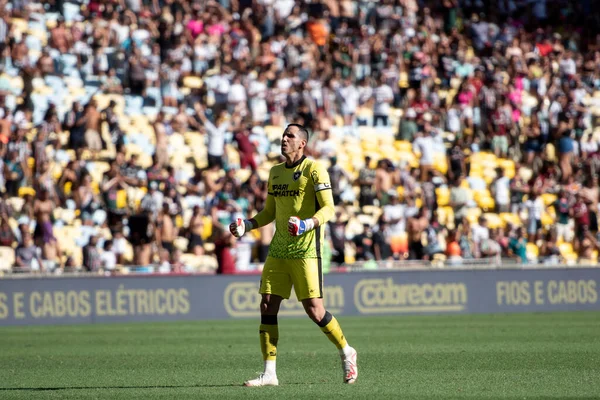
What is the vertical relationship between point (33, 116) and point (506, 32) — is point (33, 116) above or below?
below

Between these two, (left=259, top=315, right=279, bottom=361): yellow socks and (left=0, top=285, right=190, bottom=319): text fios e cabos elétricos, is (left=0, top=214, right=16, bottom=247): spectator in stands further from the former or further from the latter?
(left=259, top=315, right=279, bottom=361): yellow socks

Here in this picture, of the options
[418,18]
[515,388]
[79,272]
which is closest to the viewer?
[515,388]

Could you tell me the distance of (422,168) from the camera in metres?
27.8

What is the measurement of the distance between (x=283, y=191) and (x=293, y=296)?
508 inches

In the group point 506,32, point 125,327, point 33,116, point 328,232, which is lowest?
point 125,327

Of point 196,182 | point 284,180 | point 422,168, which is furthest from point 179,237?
point 284,180

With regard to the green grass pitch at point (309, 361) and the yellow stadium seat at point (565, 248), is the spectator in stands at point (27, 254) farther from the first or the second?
the yellow stadium seat at point (565, 248)

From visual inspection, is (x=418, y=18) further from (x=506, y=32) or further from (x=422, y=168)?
(x=422, y=168)

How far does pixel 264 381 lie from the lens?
32.7 ft

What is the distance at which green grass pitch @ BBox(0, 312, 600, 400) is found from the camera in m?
9.51

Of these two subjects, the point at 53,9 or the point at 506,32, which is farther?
the point at 506,32

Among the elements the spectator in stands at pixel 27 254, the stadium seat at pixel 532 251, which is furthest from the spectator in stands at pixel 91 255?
the stadium seat at pixel 532 251

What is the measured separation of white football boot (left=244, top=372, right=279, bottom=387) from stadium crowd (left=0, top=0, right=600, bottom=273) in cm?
1199

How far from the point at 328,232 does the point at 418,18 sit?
33.3 ft
